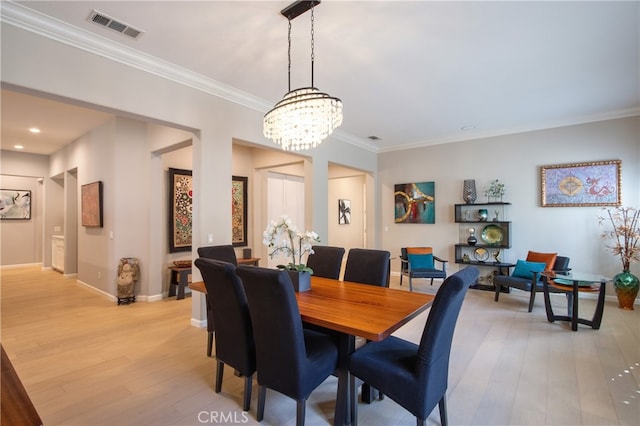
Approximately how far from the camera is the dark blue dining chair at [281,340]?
65.9 inches

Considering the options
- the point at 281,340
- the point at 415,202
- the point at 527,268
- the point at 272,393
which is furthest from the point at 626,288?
the point at 281,340

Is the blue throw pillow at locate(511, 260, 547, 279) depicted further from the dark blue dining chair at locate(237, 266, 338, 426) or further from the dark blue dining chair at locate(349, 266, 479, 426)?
the dark blue dining chair at locate(237, 266, 338, 426)

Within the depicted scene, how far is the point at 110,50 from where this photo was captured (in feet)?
9.14

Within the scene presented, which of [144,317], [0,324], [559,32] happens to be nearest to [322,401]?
[144,317]

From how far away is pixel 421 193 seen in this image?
20.9 feet

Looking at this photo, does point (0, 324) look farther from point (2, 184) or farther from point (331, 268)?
point (2, 184)

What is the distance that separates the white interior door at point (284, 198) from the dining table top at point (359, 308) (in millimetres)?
3878

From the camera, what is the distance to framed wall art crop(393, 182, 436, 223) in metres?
6.27

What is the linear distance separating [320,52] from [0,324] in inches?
196

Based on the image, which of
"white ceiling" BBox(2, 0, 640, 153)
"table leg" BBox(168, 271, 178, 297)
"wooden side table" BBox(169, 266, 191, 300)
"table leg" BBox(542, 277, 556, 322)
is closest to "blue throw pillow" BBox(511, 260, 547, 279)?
"table leg" BBox(542, 277, 556, 322)

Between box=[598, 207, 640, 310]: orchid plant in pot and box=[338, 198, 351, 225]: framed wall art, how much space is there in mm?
5296

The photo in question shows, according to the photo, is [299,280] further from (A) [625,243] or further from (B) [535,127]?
(B) [535,127]

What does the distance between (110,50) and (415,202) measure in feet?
18.1

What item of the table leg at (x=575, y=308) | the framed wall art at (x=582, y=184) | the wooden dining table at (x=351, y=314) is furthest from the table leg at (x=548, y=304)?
the wooden dining table at (x=351, y=314)
